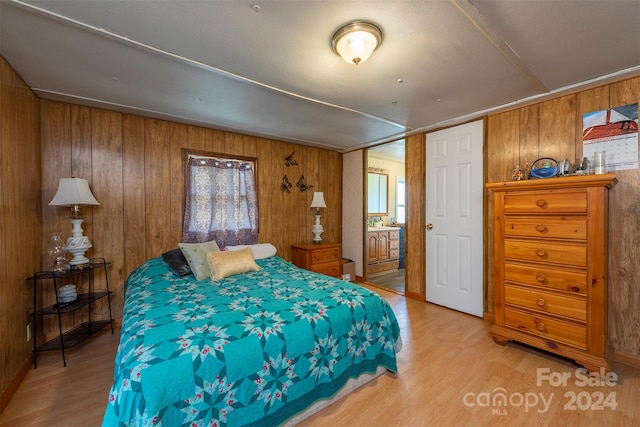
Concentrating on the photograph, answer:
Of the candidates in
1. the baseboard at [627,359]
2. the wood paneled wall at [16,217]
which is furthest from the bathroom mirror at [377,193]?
the wood paneled wall at [16,217]

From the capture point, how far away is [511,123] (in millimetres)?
2748

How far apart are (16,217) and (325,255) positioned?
125 inches

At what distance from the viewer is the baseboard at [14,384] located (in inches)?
66.2

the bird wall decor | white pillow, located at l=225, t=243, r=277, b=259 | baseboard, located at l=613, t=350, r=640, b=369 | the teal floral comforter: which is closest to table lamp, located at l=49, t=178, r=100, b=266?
the teal floral comforter

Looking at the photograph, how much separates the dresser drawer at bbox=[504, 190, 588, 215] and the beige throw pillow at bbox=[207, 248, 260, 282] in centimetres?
252

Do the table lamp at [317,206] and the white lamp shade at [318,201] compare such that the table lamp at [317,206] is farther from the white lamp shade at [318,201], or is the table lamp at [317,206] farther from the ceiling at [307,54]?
→ the ceiling at [307,54]

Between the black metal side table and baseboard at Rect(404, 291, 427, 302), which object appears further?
baseboard at Rect(404, 291, 427, 302)

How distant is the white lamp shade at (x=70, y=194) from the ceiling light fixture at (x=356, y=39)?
2.55m

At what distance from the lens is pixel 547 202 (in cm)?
215

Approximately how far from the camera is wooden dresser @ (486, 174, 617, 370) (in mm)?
1926

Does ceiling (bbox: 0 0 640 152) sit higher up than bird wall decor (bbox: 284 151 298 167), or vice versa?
ceiling (bbox: 0 0 640 152)

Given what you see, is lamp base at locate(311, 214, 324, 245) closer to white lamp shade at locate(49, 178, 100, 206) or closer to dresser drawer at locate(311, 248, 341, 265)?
dresser drawer at locate(311, 248, 341, 265)

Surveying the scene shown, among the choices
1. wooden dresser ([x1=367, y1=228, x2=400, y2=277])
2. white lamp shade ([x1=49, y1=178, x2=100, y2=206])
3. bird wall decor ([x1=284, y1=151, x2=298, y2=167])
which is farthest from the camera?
wooden dresser ([x1=367, y1=228, x2=400, y2=277])

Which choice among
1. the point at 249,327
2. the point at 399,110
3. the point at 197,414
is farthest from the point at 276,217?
the point at 197,414
